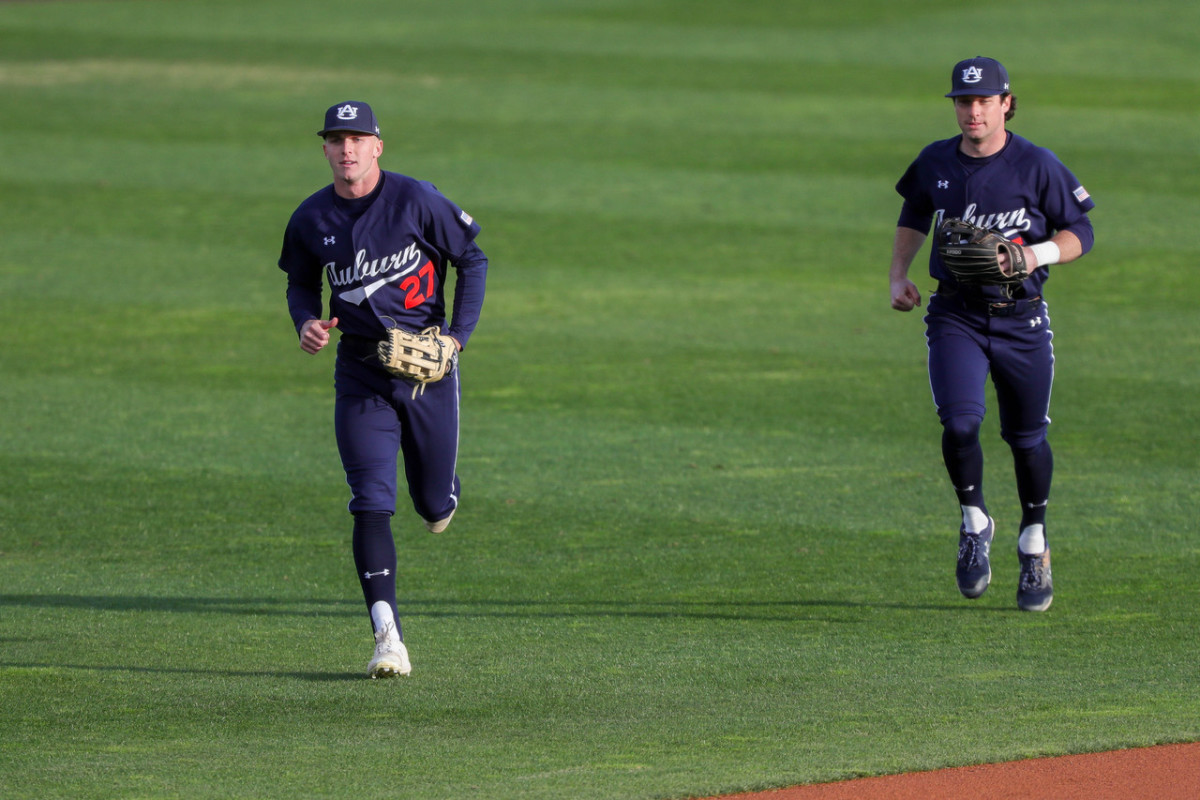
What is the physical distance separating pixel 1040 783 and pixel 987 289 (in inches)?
97.0

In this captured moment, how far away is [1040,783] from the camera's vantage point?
462 cm

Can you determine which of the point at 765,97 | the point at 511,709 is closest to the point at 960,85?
the point at 511,709

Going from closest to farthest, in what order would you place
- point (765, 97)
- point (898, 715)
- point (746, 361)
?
point (898, 715) < point (746, 361) < point (765, 97)

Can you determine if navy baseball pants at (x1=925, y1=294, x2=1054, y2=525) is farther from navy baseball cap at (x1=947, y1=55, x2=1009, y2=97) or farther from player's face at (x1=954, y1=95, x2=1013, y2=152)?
navy baseball cap at (x1=947, y1=55, x2=1009, y2=97)

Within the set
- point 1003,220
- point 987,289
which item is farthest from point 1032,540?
point 1003,220

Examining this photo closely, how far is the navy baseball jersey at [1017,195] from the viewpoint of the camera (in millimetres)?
6543

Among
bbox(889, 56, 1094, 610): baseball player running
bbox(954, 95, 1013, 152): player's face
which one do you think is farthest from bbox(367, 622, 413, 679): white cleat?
bbox(954, 95, 1013, 152): player's face

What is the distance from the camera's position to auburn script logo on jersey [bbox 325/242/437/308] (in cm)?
611

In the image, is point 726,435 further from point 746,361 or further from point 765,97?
point 765,97

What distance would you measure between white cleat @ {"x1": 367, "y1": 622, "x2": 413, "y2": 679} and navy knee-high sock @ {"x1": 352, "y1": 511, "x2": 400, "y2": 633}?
0.16 meters

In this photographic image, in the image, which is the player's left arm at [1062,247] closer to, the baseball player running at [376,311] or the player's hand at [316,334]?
the baseball player running at [376,311]

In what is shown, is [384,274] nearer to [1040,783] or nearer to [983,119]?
[983,119]

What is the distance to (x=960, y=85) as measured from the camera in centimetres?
642

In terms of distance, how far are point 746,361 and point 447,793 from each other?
726cm
